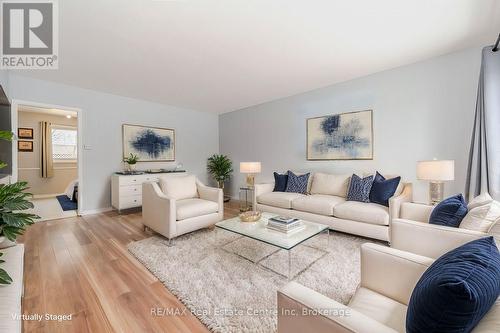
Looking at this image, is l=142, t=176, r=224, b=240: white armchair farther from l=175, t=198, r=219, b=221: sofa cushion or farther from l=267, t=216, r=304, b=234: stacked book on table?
l=267, t=216, r=304, b=234: stacked book on table

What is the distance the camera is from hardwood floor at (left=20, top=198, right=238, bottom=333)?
4.69 ft

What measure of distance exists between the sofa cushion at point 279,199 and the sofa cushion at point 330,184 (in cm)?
32

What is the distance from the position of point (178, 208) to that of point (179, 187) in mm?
561

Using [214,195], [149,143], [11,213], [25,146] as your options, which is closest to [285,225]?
[214,195]

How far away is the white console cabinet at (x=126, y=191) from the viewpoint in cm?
406

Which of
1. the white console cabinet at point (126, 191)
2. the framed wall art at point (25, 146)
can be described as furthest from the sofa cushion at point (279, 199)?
the framed wall art at point (25, 146)

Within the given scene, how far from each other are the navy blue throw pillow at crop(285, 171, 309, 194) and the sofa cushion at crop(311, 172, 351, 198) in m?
0.15

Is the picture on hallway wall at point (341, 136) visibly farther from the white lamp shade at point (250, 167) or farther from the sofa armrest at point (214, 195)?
the sofa armrest at point (214, 195)

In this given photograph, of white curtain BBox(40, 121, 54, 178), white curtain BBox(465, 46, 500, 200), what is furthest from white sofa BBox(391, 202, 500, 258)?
white curtain BBox(40, 121, 54, 178)

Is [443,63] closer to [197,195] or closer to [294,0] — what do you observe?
[294,0]

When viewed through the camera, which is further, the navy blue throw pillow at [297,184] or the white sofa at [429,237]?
the navy blue throw pillow at [297,184]

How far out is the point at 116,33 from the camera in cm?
225

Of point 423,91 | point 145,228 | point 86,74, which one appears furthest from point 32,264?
point 423,91

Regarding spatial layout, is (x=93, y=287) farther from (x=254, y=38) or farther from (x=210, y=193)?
(x=254, y=38)
